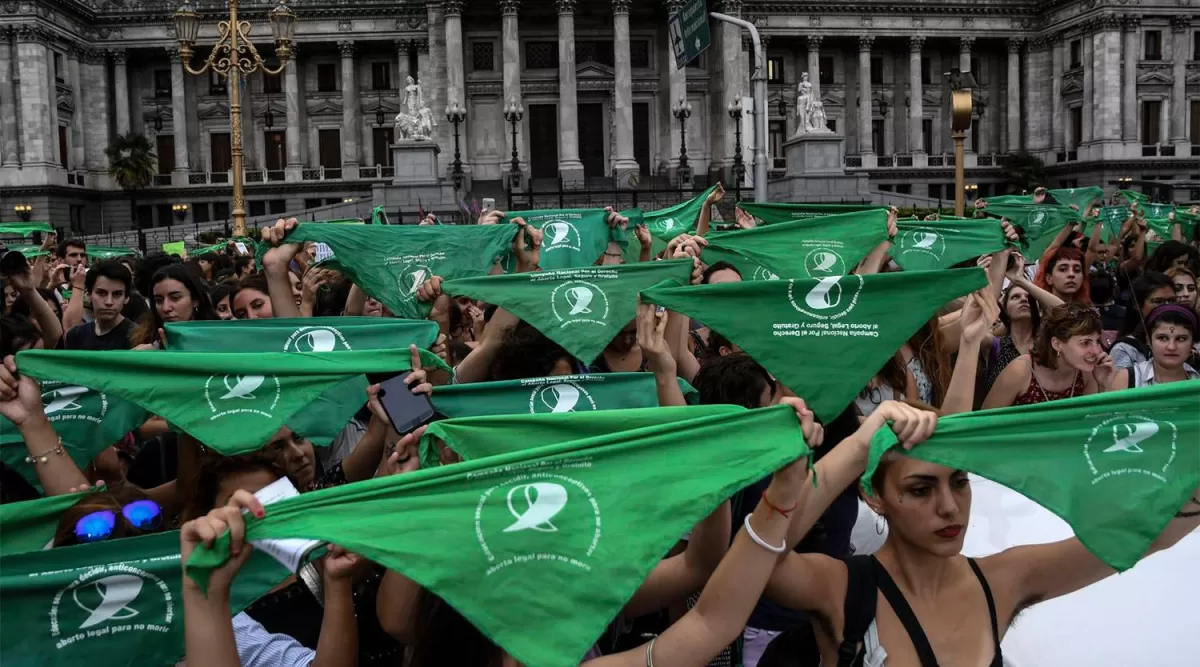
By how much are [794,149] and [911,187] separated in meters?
25.2

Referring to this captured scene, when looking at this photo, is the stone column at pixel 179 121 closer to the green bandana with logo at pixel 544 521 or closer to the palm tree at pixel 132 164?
the palm tree at pixel 132 164

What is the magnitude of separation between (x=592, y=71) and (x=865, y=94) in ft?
57.2

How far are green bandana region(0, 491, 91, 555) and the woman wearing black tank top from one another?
2375mm

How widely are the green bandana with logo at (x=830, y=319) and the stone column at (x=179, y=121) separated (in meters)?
59.0

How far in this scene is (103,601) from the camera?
11.1ft

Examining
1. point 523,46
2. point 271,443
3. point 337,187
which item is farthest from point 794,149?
point 271,443

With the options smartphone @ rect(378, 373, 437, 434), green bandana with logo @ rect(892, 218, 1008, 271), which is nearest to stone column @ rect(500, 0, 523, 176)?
green bandana with logo @ rect(892, 218, 1008, 271)

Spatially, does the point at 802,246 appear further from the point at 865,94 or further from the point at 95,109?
the point at 95,109

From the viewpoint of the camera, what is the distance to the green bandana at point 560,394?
209 inches

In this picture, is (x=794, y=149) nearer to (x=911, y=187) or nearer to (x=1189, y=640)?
(x=911, y=187)

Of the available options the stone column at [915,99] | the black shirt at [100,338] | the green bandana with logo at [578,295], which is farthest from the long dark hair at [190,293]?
the stone column at [915,99]

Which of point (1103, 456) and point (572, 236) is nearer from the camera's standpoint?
point (1103, 456)

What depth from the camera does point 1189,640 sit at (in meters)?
3.75

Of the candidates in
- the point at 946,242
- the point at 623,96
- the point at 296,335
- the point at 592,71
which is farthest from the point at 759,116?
the point at 592,71
